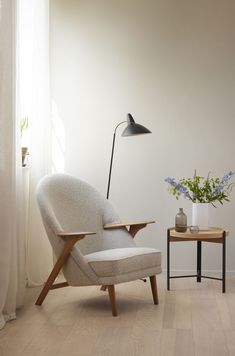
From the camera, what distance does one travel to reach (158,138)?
5.28 metres

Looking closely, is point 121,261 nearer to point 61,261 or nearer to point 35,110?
point 61,261

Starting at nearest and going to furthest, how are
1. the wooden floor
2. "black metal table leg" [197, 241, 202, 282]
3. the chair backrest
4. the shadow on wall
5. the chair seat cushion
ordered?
the wooden floor, the chair seat cushion, the chair backrest, "black metal table leg" [197, 241, 202, 282], the shadow on wall

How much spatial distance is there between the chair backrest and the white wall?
75cm

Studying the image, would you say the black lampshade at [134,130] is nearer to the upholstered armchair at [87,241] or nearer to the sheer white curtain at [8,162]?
the upholstered armchair at [87,241]

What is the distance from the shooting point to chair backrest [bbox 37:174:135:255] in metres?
4.37

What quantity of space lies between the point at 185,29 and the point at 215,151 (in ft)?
3.84

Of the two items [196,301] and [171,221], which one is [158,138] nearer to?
[171,221]

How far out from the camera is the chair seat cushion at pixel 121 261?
380cm

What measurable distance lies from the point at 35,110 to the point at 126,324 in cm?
199

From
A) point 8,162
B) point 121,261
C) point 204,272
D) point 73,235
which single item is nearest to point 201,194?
point 204,272

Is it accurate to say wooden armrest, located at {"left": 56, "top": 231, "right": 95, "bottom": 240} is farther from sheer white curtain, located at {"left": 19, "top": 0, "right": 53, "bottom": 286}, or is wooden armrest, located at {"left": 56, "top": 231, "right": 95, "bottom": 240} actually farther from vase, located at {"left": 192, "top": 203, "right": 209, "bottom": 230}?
vase, located at {"left": 192, "top": 203, "right": 209, "bottom": 230}

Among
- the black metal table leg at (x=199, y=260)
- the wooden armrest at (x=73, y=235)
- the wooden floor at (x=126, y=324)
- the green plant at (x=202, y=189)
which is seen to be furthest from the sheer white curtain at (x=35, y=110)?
the black metal table leg at (x=199, y=260)

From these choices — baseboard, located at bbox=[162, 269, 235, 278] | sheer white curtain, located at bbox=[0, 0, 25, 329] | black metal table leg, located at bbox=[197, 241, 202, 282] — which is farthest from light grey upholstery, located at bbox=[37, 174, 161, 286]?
baseboard, located at bbox=[162, 269, 235, 278]

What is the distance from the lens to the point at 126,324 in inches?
139
